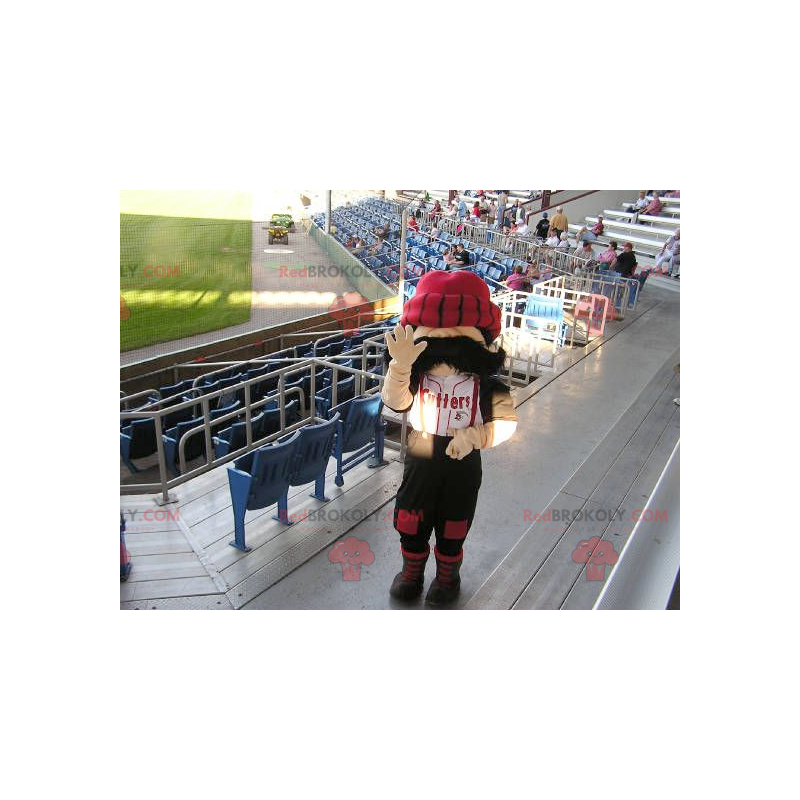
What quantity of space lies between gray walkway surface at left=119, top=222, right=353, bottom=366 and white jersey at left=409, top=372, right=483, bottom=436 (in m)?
6.30

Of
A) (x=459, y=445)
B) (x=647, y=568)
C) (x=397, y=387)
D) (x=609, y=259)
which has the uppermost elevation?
(x=609, y=259)

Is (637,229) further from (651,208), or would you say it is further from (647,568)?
(647,568)

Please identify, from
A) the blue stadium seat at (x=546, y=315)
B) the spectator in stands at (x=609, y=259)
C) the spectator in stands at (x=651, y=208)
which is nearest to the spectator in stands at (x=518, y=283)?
the blue stadium seat at (x=546, y=315)

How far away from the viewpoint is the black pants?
281 centimetres

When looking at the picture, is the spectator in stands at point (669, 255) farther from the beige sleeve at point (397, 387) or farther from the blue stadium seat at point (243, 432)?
the beige sleeve at point (397, 387)

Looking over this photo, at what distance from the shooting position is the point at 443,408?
8.96 feet

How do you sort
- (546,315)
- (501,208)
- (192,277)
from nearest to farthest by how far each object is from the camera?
(546,315), (192,277), (501,208)

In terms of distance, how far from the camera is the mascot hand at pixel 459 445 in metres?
2.74

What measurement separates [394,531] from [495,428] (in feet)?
3.25

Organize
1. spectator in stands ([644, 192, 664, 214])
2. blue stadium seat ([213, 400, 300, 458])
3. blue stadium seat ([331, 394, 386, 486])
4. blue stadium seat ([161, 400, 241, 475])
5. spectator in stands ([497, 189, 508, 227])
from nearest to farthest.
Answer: blue stadium seat ([331, 394, 386, 486]) < blue stadium seat ([213, 400, 300, 458]) < blue stadium seat ([161, 400, 241, 475]) < spectator in stands ([497, 189, 508, 227]) < spectator in stands ([644, 192, 664, 214])

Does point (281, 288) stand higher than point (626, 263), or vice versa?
point (626, 263)

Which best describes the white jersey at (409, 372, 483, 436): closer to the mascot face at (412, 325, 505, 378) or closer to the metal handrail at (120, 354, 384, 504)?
the mascot face at (412, 325, 505, 378)

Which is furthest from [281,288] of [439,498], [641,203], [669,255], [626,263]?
[641,203]

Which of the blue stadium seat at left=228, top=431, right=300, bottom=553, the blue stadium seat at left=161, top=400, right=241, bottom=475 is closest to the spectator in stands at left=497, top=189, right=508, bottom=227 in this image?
the blue stadium seat at left=161, top=400, right=241, bottom=475
